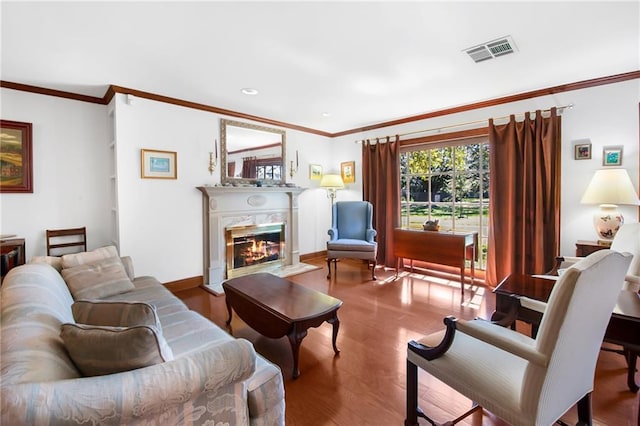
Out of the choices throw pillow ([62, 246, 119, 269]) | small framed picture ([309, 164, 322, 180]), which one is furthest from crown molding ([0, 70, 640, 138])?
throw pillow ([62, 246, 119, 269])

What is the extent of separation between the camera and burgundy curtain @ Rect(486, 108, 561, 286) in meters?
3.22

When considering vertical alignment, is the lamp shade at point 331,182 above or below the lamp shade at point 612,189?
above

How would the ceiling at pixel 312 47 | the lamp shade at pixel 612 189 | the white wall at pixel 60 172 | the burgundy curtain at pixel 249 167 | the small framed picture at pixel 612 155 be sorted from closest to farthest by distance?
the ceiling at pixel 312 47, the lamp shade at pixel 612 189, the small framed picture at pixel 612 155, the white wall at pixel 60 172, the burgundy curtain at pixel 249 167

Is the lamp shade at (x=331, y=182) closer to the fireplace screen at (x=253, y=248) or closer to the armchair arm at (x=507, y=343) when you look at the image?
the fireplace screen at (x=253, y=248)

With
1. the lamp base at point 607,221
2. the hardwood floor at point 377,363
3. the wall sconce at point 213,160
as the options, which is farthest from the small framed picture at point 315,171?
the lamp base at point 607,221

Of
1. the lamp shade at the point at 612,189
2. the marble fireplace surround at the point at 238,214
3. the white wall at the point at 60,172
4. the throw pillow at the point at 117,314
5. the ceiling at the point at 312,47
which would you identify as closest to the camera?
the throw pillow at the point at 117,314

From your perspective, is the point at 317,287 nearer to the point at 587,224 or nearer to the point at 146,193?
the point at 146,193

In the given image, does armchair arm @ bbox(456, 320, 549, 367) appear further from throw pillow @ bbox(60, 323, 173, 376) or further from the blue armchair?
the blue armchair

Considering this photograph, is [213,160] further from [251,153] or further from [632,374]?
[632,374]

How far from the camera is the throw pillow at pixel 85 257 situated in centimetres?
228

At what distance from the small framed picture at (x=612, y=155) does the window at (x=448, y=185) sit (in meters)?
1.13

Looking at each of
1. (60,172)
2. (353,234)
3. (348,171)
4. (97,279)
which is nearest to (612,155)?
(353,234)

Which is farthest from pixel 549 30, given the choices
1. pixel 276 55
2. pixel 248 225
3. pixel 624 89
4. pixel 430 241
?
pixel 248 225

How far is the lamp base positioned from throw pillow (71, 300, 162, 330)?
376 centimetres
